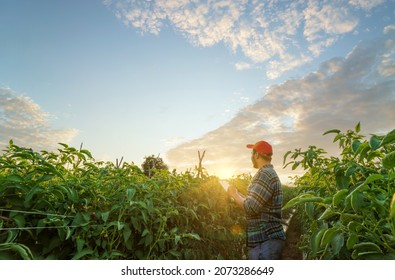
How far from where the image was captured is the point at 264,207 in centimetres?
341

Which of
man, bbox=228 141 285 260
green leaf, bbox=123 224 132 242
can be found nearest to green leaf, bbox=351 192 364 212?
green leaf, bbox=123 224 132 242

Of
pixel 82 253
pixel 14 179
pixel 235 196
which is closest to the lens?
pixel 14 179

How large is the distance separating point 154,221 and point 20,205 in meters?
0.93

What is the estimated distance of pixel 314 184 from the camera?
9.35ft

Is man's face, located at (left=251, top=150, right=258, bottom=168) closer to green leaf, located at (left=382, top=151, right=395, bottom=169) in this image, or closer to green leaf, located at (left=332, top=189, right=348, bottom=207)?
green leaf, located at (left=332, top=189, right=348, bottom=207)

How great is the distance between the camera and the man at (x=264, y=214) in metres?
3.35

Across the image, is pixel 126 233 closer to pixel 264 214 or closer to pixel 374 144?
pixel 374 144

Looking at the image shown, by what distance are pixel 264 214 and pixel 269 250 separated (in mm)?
360

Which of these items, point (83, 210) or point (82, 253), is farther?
point (83, 210)

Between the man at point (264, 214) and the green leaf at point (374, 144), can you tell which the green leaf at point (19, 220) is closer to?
the green leaf at point (374, 144)

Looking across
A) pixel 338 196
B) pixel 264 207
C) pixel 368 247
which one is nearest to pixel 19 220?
pixel 338 196

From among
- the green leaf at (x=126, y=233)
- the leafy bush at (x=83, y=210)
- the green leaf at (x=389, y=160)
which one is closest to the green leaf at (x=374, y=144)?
the green leaf at (x=389, y=160)
